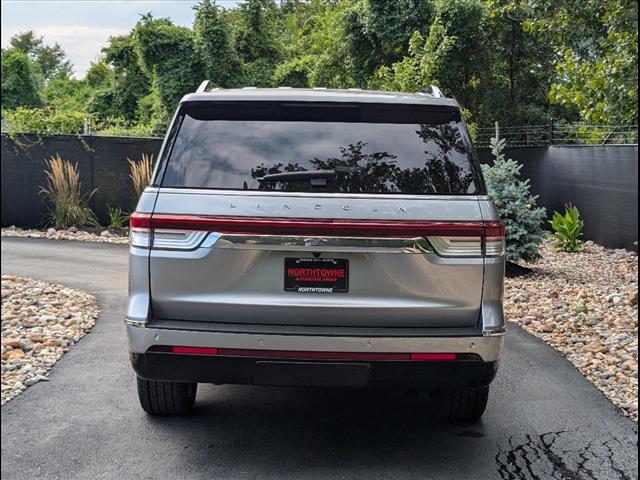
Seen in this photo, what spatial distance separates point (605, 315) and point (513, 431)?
402 cm

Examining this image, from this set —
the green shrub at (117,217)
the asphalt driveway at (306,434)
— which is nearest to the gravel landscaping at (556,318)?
the asphalt driveway at (306,434)

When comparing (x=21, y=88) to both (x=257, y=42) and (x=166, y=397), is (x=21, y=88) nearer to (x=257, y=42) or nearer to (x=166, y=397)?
(x=166, y=397)

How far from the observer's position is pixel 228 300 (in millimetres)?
3748

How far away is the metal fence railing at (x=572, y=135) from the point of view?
1335 centimetres

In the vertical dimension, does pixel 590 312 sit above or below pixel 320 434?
below

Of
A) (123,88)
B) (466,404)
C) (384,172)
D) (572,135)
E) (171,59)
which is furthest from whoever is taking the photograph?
(123,88)

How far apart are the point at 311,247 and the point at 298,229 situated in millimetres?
108

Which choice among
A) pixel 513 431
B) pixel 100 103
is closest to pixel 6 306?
pixel 513 431

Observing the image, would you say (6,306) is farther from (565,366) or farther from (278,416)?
(565,366)

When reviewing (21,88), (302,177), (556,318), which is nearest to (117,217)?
(21,88)

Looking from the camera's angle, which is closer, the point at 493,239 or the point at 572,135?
the point at 493,239

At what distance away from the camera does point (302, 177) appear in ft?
12.8

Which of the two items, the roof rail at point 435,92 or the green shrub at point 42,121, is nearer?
the roof rail at point 435,92

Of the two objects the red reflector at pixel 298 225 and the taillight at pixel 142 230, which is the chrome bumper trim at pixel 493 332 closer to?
the red reflector at pixel 298 225
